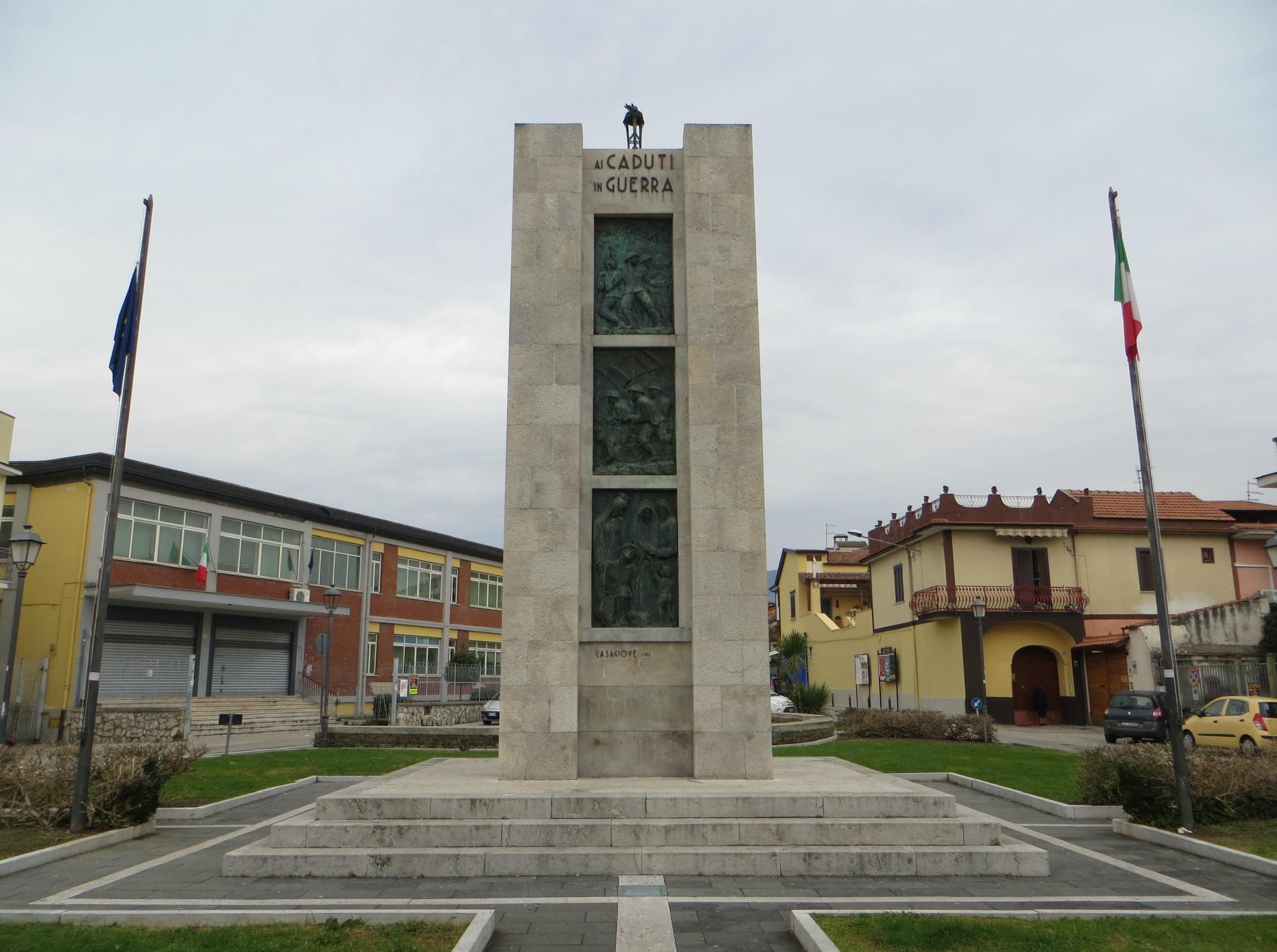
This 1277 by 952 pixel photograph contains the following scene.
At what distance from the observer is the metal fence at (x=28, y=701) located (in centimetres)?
2761

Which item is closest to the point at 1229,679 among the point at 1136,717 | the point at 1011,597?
the point at 1136,717

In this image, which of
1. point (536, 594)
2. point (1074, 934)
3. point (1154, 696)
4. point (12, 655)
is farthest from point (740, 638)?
point (1154, 696)

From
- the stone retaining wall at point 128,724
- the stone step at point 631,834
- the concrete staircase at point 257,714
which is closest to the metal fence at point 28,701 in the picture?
the stone retaining wall at point 128,724

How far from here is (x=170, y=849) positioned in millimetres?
11125

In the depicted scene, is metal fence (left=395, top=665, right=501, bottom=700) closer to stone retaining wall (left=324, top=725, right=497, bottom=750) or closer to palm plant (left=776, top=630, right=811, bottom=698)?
stone retaining wall (left=324, top=725, right=497, bottom=750)

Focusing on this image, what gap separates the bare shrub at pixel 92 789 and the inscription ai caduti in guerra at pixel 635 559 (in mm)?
6409

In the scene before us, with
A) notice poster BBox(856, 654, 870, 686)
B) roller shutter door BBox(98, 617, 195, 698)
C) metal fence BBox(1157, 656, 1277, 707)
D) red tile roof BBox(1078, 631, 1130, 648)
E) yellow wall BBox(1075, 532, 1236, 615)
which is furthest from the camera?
notice poster BBox(856, 654, 870, 686)

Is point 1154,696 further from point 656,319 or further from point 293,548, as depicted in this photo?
point 293,548

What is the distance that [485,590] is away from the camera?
56.1 m

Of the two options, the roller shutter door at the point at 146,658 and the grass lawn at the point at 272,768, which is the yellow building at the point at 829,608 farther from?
the roller shutter door at the point at 146,658

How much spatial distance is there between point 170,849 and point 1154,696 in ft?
84.4

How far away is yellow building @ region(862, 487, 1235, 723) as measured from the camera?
36688mm

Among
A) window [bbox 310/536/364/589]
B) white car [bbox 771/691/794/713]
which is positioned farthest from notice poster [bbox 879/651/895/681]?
window [bbox 310/536/364/589]

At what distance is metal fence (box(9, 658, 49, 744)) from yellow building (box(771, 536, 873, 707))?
114 ft
